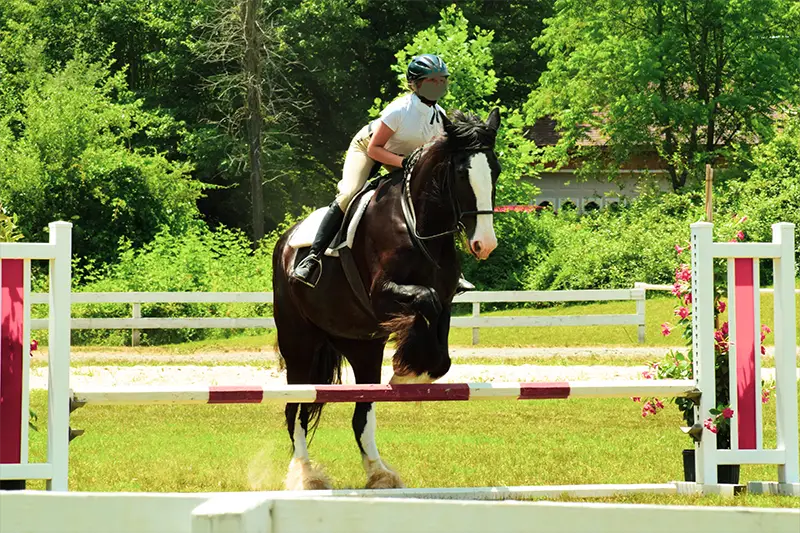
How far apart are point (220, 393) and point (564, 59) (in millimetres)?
34827

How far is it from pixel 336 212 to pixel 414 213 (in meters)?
0.95

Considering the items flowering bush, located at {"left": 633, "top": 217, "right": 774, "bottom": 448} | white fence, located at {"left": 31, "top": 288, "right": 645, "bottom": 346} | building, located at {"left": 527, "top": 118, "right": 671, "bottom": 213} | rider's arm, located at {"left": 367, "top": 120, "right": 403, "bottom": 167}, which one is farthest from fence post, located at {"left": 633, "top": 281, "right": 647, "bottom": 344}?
building, located at {"left": 527, "top": 118, "right": 671, "bottom": 213}

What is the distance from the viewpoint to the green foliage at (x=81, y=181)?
29.9m

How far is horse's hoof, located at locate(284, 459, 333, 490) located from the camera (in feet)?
25.4

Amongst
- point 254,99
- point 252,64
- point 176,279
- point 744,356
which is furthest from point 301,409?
point 254,99

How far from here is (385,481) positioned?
299 inches

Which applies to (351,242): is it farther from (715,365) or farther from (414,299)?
(715,365)

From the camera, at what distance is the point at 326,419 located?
41.4 feet

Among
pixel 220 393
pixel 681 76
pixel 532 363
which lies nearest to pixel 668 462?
pixel 220 393

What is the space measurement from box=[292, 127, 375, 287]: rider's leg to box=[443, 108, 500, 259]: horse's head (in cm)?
117

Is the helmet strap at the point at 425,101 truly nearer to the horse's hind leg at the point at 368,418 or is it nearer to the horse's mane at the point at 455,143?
the horse's mane at the point at 455,143

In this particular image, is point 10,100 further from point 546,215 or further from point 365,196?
point 365,196

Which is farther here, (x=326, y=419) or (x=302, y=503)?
(x=326, y=419)

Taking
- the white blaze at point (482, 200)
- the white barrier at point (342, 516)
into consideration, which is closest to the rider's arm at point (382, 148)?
the white blaze at point (482, 200)
